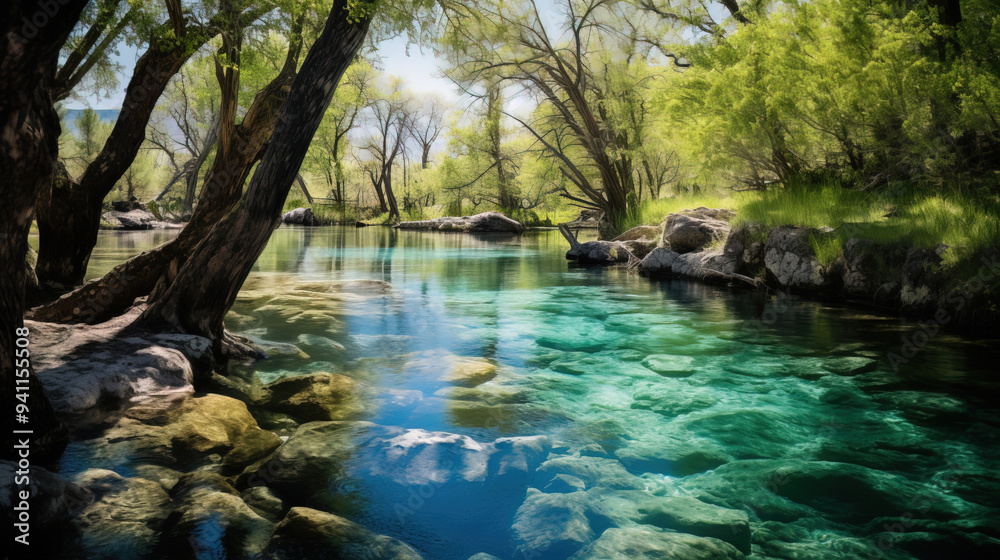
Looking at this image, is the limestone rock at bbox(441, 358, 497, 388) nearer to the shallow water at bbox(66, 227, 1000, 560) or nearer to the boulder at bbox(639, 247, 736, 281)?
the shallow water at bbox(66, 227, 1000, 560)

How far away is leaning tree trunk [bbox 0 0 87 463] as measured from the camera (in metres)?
2.87

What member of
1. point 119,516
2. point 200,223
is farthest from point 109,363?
point 200,223

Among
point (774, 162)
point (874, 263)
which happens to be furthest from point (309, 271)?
point (874, 263)

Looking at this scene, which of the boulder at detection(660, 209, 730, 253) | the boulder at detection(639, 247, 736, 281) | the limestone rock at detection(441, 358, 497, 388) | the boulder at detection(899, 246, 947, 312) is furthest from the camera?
the boulder at detection(660, 209, 730, 253)

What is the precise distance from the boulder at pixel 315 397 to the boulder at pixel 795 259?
8662mm

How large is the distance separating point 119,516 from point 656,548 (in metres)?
2.74

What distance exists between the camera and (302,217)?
48.4m

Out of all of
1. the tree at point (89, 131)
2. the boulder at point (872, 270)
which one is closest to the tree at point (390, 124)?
the tree at point (89, 131)

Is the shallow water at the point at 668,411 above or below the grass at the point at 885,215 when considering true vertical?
below

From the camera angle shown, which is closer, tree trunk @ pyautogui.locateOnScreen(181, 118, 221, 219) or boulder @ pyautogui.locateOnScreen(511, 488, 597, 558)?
boulder @ pyautogui.locateOnScreen(511, 488, 597, 558)

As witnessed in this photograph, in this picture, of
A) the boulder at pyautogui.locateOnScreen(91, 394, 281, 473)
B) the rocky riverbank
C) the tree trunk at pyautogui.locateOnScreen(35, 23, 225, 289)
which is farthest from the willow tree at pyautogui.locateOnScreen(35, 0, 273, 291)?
the rocky riverbank

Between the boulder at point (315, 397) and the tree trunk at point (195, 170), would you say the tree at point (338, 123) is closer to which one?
the tree trunk at point (195, 170)

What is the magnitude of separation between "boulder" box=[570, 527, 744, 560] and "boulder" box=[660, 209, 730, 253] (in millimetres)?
12007

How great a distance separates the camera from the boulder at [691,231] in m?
14.5
